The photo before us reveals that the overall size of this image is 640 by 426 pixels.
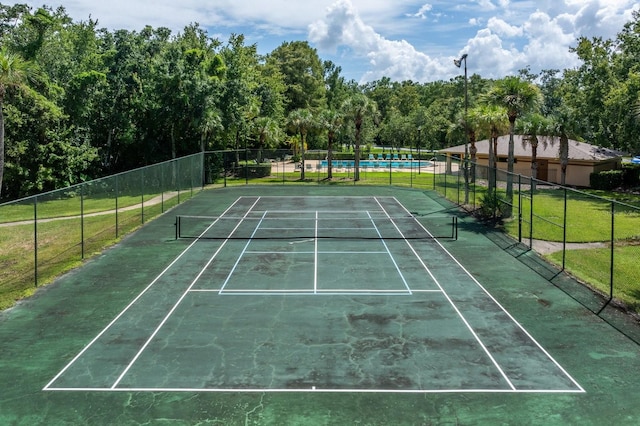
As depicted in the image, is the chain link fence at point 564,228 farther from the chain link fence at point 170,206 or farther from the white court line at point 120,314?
the white court line at point 120,314

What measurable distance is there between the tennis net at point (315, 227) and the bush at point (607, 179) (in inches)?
810

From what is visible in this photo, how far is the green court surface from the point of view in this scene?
9.52 metres

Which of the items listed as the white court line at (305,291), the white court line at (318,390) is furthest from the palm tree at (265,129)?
the white court line at (318,390)

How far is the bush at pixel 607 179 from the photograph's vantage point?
43.1 metres

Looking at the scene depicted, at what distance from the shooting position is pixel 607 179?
43.1m

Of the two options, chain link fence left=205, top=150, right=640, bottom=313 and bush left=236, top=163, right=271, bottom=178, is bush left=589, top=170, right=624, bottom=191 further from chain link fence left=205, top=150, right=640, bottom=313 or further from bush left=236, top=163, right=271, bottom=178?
bush left=236, top=163, right=271, bottom=178

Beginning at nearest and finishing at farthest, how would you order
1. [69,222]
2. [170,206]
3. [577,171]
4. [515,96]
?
[69,222] < [515,96] < [170,206] < [577,171]

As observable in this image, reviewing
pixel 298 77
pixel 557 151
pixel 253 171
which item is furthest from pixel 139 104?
pixel 298 77

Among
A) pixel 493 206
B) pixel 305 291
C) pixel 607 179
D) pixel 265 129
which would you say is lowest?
pixel 305 291

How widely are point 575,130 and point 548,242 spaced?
851 inches

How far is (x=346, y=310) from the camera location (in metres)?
14.6

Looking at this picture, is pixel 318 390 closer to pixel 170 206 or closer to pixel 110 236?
pixel 110 236

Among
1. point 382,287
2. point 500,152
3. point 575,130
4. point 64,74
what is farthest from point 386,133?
point 382,287

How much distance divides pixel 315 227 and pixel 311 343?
14.1 m
